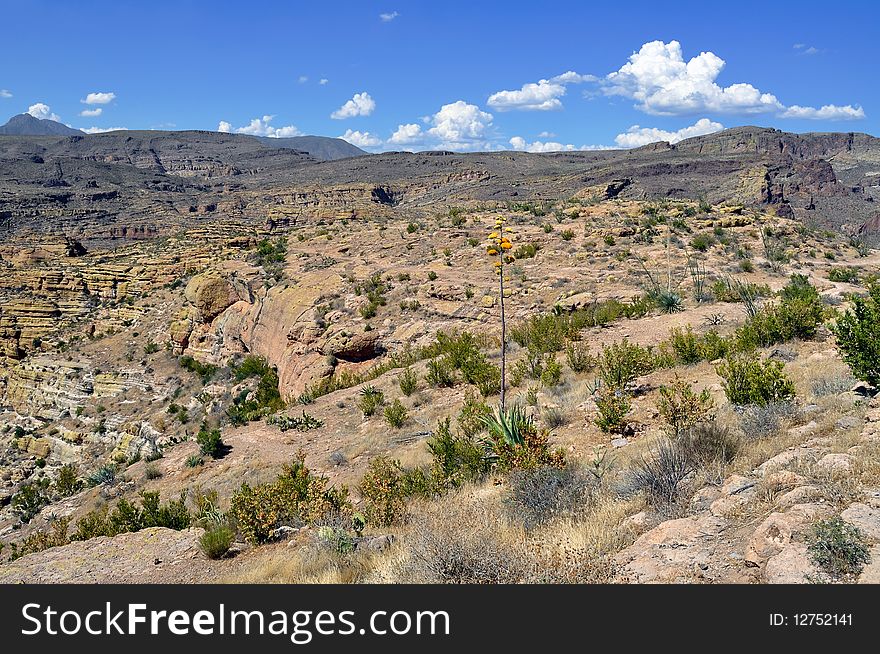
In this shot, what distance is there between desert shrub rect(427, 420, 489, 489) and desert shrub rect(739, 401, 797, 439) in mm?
2538

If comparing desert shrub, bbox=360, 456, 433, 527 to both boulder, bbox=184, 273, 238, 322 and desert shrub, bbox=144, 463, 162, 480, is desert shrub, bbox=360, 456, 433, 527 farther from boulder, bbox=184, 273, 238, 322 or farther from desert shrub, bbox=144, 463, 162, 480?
boulder, bbox=184, 273, 238, 322

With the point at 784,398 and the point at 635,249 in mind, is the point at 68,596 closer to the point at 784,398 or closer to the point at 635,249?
the point at 784,398

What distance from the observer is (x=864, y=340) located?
529 centimetres

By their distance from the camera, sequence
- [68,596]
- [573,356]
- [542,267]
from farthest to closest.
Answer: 1. [542,267]
2. [573,356]
3. [68,596]

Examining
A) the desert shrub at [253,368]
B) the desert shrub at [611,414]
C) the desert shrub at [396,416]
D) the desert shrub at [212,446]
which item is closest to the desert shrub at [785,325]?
the desert shrub at [611,414]

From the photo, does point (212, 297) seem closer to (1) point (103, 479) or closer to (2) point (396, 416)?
(1) point (103, 479)

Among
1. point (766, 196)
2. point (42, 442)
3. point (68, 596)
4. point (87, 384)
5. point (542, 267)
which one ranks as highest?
point (766, 196)

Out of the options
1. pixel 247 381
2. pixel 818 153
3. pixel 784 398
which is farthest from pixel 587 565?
pixel 818 153

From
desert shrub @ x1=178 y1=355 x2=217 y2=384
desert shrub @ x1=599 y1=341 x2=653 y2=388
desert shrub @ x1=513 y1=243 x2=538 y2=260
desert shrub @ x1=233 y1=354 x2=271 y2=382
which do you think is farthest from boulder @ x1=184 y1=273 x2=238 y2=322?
desert shrub @ x1=599 y1=341 x2=653 y2=388

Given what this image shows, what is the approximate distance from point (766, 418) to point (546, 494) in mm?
2231

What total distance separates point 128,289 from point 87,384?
450 inches

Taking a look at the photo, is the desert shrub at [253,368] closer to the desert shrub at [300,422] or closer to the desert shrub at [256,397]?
the desert shrub at [256,397]

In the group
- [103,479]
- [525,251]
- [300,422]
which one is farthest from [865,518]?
[525,251]

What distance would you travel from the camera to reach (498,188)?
8538cm
